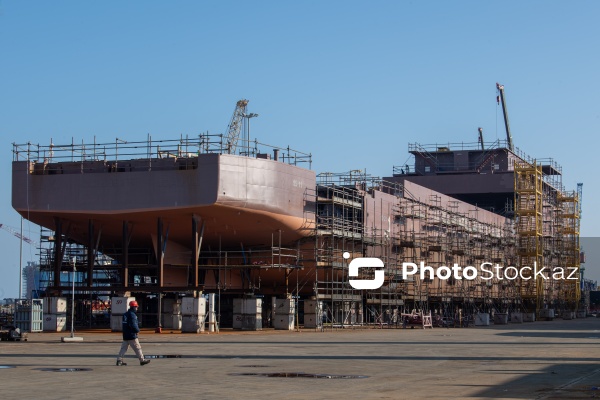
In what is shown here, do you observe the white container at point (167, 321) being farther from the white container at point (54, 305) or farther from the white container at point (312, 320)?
the white container at point (312, 320)

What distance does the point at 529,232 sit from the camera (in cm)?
8862

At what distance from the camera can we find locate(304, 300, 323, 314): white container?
59.8 meters

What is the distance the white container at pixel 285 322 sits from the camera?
57.6m

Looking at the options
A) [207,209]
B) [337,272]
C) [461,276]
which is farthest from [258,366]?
[461,276]

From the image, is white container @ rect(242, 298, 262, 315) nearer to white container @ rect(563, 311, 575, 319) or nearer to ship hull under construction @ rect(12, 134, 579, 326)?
ship hull under construction @ rect(12, 134, 579, 326)

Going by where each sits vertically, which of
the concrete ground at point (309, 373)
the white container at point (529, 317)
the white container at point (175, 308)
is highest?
the white container at point (175, 308)

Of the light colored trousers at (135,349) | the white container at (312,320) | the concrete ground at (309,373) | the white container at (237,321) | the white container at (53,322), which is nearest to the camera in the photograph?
the concrete ground at (309,373)

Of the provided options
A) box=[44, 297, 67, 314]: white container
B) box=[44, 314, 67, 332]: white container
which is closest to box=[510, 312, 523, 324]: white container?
box=[44, 297, 67, 314]: white container

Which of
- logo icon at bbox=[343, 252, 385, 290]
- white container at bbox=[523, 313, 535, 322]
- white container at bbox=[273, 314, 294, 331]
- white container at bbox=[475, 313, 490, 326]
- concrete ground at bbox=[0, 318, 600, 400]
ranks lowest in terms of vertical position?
white container at bbox=[523, 313, 535, 322]

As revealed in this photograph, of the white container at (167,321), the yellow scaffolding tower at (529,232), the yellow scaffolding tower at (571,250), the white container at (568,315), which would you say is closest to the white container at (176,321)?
the white container at (167,321)

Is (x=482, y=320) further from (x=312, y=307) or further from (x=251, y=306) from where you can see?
(x=251, y=306)

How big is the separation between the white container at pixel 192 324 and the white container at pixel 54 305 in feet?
26.7

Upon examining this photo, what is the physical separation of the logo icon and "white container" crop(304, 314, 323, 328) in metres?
5.52

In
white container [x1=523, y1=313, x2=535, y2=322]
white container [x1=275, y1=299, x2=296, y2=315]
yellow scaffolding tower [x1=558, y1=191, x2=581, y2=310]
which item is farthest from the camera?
yellow scaffolding tower [x1=558, y1=191, x2=581, y2=310]
